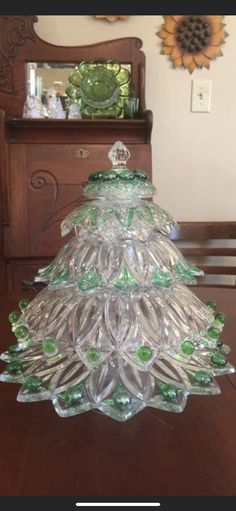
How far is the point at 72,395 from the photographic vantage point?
1.69ft

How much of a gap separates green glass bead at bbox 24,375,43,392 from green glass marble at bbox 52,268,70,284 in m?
0.13

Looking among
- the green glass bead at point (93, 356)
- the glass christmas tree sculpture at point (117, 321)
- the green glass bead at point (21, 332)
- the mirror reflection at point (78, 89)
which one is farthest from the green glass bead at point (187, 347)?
the mirror reflection at point (78, 89)

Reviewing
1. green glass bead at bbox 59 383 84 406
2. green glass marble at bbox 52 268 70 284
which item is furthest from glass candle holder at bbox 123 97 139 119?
green glass bead at bbox 59 383 84 406

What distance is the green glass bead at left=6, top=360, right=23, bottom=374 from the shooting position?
0.58 metres

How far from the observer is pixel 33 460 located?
0.44 metres

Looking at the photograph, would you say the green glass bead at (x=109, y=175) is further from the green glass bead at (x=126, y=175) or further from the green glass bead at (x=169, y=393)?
the green glass bead at (x=169, y=393)

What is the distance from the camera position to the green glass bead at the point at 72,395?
1.69 feet

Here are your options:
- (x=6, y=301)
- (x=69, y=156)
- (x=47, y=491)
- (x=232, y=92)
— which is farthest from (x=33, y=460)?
(x=232, y=92)

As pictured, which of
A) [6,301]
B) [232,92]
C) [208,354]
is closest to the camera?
[208,354]

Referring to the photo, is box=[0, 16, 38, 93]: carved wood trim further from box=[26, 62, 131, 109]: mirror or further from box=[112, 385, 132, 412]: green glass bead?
box=[112, 385, 132, 412]: green glass bead

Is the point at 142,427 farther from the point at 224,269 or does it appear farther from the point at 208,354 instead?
the point at 224,269

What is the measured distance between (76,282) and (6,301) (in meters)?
0.49

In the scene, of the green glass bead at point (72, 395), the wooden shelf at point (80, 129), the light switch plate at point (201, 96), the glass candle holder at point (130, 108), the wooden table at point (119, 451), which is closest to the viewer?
the wooden table at point (119, 451)

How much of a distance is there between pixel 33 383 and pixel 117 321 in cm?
13
